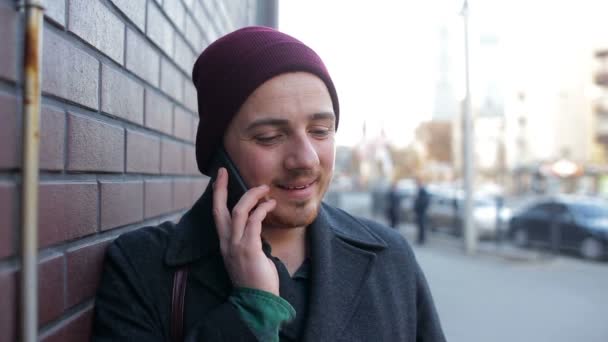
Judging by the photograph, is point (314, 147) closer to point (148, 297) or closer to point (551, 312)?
point (148, 297)

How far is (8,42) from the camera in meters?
1.00

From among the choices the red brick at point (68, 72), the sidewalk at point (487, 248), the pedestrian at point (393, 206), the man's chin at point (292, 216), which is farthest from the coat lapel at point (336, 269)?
the pedestrian at point (393, 206)

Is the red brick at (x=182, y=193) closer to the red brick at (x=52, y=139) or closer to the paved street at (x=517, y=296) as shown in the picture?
the red brick at (x=52, y=139)

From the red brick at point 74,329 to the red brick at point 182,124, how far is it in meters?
1.17

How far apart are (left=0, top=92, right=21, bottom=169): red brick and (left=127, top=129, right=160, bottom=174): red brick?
0.73 metres

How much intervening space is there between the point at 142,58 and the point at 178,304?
872 millimetres

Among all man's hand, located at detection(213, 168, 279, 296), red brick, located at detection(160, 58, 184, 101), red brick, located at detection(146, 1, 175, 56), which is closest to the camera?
man's hand, located at detection(213, 168, 279, 296)

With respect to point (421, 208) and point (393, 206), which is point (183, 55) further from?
point (393, 206)

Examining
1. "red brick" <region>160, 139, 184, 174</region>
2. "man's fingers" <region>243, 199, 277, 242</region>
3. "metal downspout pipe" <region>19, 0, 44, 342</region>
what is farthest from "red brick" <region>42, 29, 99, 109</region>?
"red brick" <region>160, 139, 184, 174</region>

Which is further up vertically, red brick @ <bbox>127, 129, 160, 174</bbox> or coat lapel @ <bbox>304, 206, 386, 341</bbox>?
red brick @ <bbox>127, 129, 160, 174</bbox>

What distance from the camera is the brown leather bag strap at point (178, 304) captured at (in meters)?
1.49

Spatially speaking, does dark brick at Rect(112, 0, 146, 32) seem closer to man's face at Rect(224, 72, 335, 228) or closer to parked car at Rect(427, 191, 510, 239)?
man's face at Rect(224, 72, 335, 228)

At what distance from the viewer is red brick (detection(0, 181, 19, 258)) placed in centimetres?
99

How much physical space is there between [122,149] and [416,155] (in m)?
67.2
